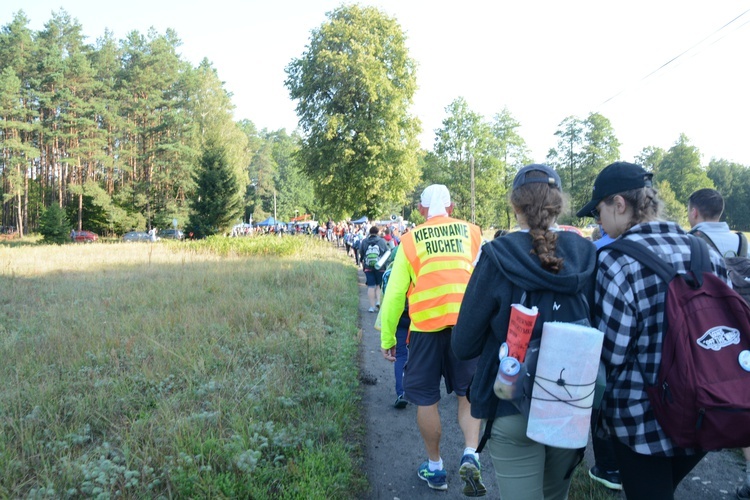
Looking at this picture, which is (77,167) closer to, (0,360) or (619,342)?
(0,360)

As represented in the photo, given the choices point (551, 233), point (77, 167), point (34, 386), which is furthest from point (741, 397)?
point (77, 167)

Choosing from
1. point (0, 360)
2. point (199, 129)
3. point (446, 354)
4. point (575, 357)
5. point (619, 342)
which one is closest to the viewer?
point (575, 357)

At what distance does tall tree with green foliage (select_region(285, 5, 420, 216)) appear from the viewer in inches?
1289

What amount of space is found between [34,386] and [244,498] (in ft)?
9.57

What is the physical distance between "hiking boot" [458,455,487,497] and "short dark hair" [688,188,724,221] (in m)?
2.72

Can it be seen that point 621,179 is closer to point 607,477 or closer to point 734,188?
point 607,477

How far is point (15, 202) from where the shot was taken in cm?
5184

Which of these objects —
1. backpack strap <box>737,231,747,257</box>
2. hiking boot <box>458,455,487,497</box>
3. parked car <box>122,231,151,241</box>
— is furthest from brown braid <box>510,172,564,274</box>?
parked car <box>122,231,151,241</box>

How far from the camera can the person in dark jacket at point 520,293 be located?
185 cm

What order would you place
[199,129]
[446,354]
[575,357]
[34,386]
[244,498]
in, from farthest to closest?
[199,129]
[34,386]
[446,354]
[244,498]
[575,357]

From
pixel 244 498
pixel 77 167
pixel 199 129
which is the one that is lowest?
pixel 244 498

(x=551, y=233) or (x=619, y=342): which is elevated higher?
(x=551, y=233)

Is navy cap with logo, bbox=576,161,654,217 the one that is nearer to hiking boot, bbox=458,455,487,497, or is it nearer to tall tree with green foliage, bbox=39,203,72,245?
hiking boot, bbox=458,455,487,497

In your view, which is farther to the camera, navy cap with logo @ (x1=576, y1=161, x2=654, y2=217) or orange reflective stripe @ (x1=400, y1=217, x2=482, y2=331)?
orange reflective stripe @ (x1=400, y1=217, x2=482, y2=331)
